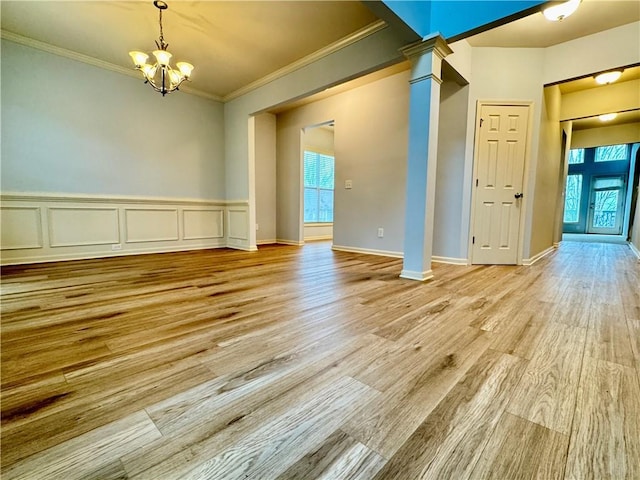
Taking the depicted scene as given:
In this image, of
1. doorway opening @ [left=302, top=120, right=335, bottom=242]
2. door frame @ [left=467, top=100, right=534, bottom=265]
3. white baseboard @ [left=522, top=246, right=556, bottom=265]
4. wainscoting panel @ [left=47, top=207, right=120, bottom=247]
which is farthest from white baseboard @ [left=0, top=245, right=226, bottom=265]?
white baseboard @ [left=522, top=246, right=556, bottom=265]

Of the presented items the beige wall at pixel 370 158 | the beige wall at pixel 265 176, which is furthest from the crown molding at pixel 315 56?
the beige wall at pixel 370 158

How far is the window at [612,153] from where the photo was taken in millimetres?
8773

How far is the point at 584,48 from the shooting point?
10.2 feet

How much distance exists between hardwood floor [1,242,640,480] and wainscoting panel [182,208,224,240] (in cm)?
→ 250

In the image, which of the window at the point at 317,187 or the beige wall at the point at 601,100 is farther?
the window at the point at 317,187

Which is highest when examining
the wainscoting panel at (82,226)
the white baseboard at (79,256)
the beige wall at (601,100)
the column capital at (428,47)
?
the beige wall at (601,100)

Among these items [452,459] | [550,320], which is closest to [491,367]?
[452,459]

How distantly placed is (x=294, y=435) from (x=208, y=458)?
8.9 inches

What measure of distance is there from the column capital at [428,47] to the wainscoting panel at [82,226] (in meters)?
4.02

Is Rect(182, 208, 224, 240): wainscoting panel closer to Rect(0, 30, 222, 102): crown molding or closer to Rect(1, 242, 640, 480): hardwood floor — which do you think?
Rect(0, 30, 222, 102): crown molding

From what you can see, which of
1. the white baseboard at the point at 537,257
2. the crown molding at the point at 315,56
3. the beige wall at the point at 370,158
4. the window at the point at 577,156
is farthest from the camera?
the window at the point at 577,156

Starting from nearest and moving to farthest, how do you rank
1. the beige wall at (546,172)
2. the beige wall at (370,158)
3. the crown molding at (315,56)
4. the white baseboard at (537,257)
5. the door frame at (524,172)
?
the crown molding at (315,56) < the door frame at (524,172) < the white baseboard at (537,257) < the beige wall at (546,172) < the beige wall at (370,158)

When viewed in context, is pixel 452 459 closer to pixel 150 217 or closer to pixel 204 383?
pixel 204 383

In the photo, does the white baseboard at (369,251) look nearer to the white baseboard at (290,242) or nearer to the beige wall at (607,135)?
the white baseboard at (290,242)
